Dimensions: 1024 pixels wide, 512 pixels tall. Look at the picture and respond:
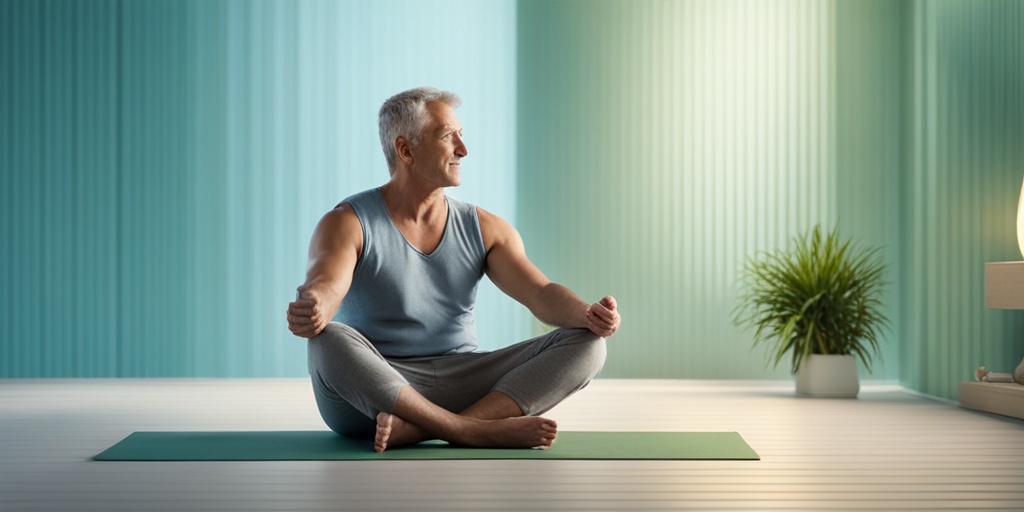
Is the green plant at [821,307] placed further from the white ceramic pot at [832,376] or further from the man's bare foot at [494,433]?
the man's bare foot at [494,433]

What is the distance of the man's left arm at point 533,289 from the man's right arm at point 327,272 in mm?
433

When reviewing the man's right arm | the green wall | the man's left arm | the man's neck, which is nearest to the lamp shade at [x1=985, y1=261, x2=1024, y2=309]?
the green wall

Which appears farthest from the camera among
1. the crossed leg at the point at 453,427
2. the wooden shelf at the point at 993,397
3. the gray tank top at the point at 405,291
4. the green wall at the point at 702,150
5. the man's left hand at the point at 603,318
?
the green wall at the point at 702,150

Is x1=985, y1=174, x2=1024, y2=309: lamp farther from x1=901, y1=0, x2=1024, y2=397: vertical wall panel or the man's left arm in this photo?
the man's left arm

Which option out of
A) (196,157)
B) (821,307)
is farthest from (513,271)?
(196,157)

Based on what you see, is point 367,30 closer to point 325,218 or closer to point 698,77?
point 698,77

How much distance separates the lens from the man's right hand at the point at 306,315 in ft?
8.83

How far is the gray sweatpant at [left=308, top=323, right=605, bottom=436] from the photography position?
2.78m

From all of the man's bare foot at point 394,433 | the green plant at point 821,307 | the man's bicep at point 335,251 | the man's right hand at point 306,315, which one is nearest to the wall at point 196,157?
the green plant at point 821,307

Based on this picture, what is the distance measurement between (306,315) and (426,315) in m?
0.50

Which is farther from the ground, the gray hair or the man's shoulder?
the gray hair

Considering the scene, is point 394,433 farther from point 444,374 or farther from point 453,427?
point 444,374

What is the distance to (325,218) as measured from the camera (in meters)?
3.09

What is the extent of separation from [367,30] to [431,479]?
396cm
